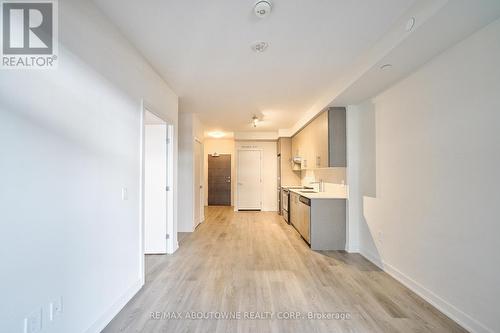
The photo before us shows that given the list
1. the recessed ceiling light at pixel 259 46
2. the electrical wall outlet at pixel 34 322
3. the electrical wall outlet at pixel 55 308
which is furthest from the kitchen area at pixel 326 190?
the electrical wall outlet at pixel 34 322

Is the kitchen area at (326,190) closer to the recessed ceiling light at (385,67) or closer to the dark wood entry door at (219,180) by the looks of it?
the recessed ceiling light at (385,67)

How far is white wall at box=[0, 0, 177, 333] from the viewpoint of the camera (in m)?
1.17

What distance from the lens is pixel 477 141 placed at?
1.79 metres

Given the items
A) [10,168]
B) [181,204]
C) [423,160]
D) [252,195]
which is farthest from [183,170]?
[423,160]

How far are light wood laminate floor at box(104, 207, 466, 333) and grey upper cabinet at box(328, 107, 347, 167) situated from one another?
155cm

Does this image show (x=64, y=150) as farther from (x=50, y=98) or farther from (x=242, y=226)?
(x=242, y=226)

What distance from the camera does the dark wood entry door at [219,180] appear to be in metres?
8.57

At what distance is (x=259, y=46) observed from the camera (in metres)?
2.30

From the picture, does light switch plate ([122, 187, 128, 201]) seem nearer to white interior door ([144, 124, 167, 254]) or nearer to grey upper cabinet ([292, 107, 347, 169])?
white interior door ([144, 124, 167, 254])

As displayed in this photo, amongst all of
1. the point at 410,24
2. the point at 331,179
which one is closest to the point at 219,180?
the point at 331,179

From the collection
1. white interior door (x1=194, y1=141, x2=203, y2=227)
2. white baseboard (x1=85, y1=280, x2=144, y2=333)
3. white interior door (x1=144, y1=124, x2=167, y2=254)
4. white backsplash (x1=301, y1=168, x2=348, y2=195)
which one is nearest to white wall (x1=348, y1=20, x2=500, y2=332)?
white backsplash (x1=301, y1=168, x2=348, y2=195)

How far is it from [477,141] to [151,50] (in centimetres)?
319

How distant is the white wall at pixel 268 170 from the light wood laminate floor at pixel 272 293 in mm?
3576

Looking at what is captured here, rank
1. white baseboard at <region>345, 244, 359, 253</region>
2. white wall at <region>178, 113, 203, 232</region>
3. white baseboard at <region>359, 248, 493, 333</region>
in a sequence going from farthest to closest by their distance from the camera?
white wall at <region>178, 113, 203, 232</region> → white baseboard at <region>345, 244, 359, 253</region> → white baseboard at <region>359, 248, 493, 333</region>
